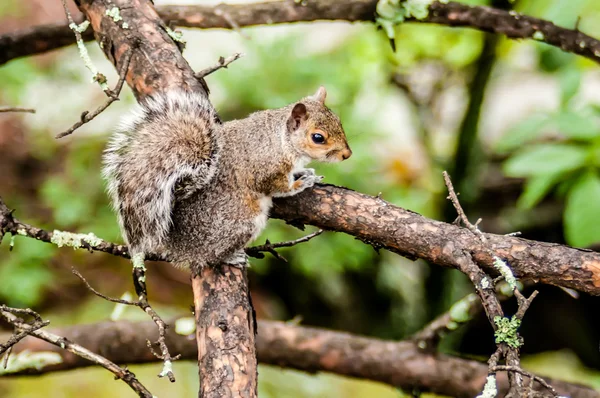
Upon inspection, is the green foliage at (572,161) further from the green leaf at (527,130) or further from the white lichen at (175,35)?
the white lichen at (175,35)

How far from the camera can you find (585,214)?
1877 millimetres

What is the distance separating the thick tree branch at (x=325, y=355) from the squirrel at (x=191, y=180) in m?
0.59

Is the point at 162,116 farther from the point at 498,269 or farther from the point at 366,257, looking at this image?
the point at 366,257

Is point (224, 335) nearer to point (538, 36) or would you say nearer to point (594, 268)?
point (594, 268)

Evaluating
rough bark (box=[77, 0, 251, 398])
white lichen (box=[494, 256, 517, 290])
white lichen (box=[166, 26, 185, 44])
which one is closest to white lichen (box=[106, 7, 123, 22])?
rough bark (box=[77, 0, 251, 398])

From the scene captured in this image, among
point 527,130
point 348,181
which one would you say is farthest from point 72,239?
point 348,181

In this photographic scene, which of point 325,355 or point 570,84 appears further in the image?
point 325,355

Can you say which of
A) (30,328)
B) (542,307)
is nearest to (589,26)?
(542,307)

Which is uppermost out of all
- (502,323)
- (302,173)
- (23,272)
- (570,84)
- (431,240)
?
(23,272)

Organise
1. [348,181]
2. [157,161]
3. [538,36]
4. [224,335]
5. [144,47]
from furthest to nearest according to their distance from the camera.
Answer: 1. [348,181]
2. [538,36]
3. [144,47]
4. [157,161]
5. [224,335]

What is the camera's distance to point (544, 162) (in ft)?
6.26

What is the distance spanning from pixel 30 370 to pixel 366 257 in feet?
5.58

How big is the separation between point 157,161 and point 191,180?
110 mm

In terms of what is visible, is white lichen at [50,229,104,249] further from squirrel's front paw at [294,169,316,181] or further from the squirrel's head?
the squirrel's head
